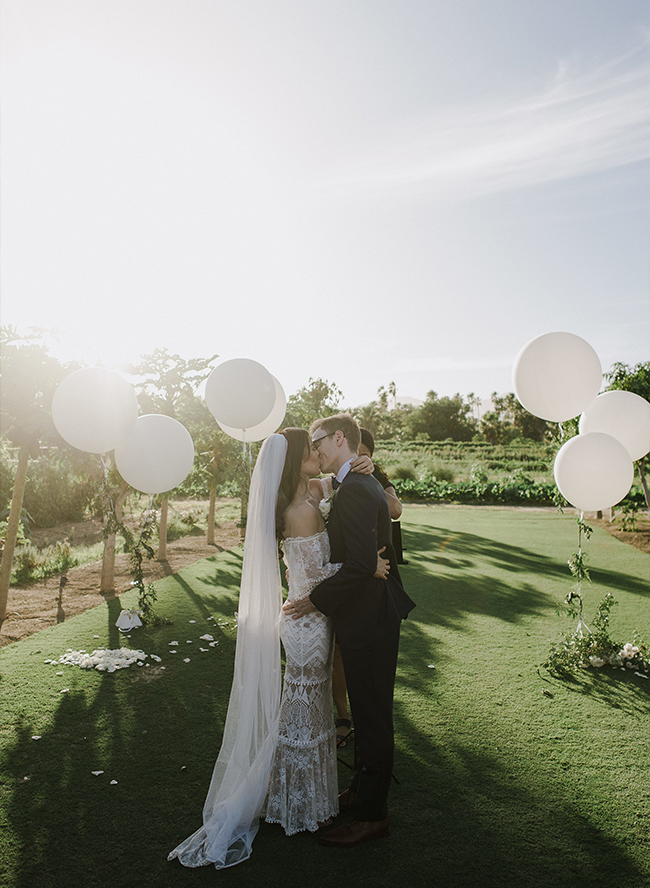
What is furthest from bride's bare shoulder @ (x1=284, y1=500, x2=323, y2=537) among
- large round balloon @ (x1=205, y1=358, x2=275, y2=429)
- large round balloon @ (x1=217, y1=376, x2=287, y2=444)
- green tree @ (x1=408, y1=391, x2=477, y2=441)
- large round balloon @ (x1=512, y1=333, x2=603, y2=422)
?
green tree @ (x1=408, y1=391, x2=477, y2=441)

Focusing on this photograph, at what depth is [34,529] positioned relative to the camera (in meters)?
14.9

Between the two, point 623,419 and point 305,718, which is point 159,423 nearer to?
point 305,718

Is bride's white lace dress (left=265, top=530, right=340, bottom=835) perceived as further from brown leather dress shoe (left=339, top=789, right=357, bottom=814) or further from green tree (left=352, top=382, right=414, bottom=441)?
green tree (left=352, top=382, right=414, bottom=441)

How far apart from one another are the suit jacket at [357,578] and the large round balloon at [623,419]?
3.29 meters

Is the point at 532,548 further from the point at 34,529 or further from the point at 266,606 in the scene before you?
the point at 34,529

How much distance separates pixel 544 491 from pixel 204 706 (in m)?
17.9

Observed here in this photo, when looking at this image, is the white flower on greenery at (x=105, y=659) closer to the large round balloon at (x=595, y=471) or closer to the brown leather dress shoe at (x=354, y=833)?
Result: the brown leather dress shoe at (x=354, y=833)

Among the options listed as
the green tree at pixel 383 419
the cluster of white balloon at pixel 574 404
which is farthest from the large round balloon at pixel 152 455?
the green tree at pixel 383 419

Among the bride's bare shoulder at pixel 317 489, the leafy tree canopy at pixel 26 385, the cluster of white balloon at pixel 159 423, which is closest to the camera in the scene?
the bride's bare shoulder at pixel 317 489

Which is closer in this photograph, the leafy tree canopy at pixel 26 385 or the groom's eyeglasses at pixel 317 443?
the groom's eyeglasses at pixel 317 443

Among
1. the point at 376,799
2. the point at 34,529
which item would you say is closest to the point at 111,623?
the point at 376,799

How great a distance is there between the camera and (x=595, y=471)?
466cm

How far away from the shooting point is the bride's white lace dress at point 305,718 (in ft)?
9.64

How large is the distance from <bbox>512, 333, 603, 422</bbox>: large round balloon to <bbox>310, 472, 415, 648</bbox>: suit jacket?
2.49m
